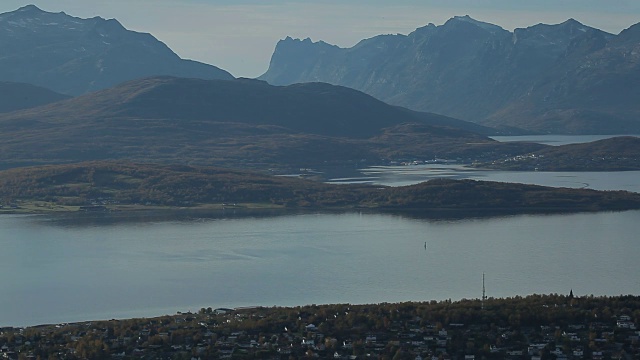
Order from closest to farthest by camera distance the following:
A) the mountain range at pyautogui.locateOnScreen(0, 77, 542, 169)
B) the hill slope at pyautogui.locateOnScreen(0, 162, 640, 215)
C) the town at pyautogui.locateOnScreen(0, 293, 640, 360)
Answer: the town at pyautogui.locateOnScreen(0, 293, 640, 360) → the hill slope at pyautogui.locateOnScreen(0, 162, 640, 215) → the mountain range at pyautogui.locateOnScreen(0, 77, 542, 169)

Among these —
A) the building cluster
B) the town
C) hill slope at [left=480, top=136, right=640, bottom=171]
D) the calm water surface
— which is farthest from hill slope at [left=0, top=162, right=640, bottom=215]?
the building cluster

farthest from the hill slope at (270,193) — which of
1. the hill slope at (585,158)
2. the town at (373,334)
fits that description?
the town at (373,334)

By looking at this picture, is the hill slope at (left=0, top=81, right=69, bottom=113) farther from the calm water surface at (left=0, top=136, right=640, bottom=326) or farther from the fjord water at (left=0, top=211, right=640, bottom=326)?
the fjord water at (left=0, top=211, right=640, bottom=326)

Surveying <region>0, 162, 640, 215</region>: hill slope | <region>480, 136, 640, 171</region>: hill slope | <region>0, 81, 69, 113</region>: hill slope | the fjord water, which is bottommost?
the fjord water

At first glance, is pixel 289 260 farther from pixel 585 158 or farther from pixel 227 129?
pixel 227 129

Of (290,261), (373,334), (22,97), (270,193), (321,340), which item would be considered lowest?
(321,340)

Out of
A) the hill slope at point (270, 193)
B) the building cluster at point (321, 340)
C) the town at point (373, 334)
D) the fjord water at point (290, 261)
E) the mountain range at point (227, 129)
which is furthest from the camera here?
the mountain range at point (227, 129)

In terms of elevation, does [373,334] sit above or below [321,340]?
above

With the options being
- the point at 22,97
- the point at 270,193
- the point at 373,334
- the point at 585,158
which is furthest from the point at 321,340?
the point at 22,97

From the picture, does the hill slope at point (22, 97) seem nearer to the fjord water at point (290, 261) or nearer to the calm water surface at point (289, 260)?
the calm water surface at point (289, 260)
